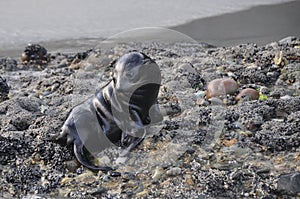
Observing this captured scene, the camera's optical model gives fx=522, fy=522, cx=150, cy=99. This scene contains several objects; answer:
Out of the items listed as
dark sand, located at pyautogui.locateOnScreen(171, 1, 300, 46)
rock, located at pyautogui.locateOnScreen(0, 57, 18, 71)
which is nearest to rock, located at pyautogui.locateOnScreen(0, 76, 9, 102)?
rock, located at pyautogui.locateOnScreen(0, 57, 18, 71)

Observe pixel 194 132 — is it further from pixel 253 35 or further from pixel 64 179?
pixel 253 35

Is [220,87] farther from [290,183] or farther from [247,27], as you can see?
[247,27]

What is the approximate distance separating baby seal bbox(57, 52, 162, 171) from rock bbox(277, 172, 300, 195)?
128 cm

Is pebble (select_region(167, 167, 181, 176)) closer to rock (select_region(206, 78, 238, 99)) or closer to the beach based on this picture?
the beach

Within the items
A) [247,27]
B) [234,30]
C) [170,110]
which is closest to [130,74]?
[170,110]

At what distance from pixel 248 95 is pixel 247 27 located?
22.2 feet

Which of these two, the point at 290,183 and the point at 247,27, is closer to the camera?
the point at 290,183

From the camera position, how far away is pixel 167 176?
434cm

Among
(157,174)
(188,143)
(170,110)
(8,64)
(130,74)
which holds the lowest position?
(157,174)

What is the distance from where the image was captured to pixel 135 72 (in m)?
4.39

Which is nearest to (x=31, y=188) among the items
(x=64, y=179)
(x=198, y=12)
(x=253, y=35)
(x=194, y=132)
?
(x=64, y=179)

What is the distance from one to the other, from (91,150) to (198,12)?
992 centimetres

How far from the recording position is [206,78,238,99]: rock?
5766 millimetres

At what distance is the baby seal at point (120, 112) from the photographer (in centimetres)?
443
